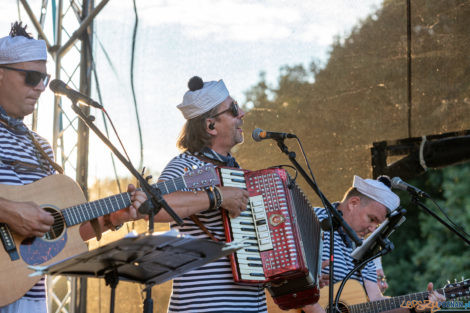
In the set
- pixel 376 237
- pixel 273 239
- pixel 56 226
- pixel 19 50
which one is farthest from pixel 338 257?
pixel 19 50

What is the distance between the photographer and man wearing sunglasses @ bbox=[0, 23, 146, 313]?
115 inches

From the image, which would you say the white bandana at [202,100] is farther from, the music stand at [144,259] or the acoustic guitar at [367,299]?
the acoustic guitar at [367,299]

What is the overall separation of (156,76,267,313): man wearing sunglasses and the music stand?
2.16ft

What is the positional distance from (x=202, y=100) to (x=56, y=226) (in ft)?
3.97

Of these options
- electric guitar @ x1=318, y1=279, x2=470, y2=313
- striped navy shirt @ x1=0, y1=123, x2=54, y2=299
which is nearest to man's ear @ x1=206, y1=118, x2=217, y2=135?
striped navy shirt @ x1=0, y1=123, x2=54, y2=299

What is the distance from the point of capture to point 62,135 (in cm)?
564

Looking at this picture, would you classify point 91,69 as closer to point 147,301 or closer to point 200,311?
point 200,311

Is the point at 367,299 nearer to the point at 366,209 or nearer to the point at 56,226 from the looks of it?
the point at 366,209

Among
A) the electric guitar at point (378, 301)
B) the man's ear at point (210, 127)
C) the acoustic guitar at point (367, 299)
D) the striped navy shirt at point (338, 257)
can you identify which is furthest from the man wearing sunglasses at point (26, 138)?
the electric guitar at point (378, 301)

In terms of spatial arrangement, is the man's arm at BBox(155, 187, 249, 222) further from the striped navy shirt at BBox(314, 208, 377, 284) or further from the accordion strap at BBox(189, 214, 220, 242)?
the striped navy shirt at BBox(314, 208, 377, 284)

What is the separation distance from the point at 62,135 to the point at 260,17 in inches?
86.5

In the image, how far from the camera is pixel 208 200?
3.16 metres

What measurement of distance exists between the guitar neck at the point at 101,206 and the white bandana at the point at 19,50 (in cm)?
89

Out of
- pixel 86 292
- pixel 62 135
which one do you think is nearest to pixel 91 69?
pixel 62 135
